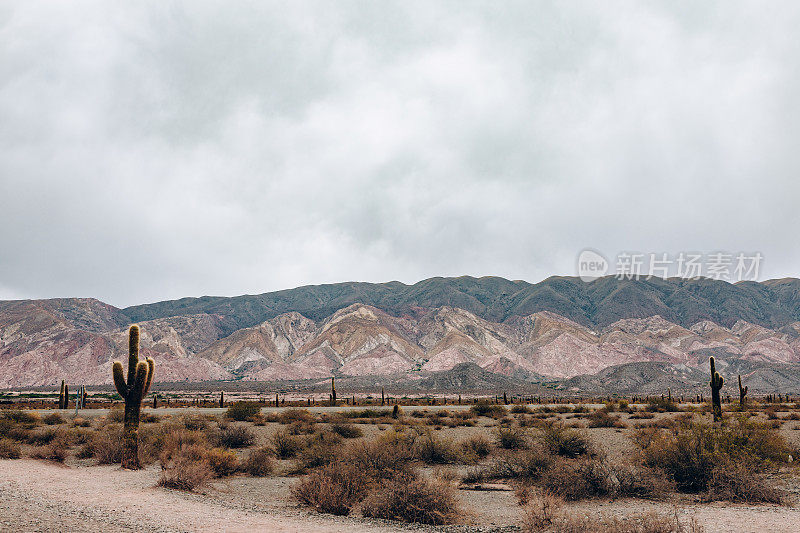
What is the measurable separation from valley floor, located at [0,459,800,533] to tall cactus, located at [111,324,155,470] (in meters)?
2.11

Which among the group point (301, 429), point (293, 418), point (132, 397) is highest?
point (132, 397)

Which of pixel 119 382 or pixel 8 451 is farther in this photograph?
pixel 8 451

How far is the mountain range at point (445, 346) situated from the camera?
123438 mm

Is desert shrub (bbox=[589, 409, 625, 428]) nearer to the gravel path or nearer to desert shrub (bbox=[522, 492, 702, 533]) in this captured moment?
desert shrub (bbox=[522, 492, 702, 533])

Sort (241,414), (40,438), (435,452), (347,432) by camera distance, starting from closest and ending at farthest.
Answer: (435,452) → (40,438) → (347,432) → (241,414)

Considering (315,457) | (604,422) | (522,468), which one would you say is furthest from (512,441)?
(604,422)

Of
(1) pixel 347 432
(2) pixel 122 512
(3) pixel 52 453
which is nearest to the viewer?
(2) pixel 122 512

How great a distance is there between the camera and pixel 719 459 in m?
13.0

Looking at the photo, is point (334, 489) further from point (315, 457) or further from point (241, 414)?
point (241, 414)

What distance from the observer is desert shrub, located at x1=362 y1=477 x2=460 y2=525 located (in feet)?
34.6

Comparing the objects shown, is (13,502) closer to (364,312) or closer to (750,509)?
(750,509)

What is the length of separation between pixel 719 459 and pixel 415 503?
8.09 meters

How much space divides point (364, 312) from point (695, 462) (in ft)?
553

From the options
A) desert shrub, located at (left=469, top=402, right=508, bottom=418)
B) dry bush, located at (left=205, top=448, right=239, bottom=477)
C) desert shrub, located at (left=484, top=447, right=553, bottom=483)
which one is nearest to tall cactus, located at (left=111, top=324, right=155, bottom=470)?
dry bush, located at (left=205, top=448, right=239, bottom=477)
